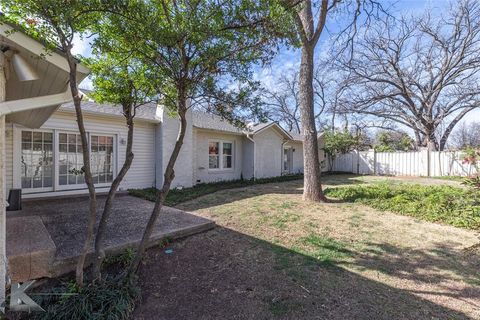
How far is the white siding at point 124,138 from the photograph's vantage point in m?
7.99

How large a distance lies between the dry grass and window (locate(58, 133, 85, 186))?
3.87 metres

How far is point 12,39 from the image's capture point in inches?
104

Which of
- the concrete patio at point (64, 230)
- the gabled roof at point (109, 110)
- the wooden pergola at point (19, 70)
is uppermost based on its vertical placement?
the gabled roof at point (109, 110)

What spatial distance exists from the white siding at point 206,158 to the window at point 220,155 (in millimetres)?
209

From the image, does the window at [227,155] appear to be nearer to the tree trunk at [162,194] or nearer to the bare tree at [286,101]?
the tree trunk at [162,194]

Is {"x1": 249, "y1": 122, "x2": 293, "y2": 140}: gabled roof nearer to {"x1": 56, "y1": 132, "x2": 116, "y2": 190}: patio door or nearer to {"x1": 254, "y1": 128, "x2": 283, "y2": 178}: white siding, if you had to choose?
{"x1": 254, "y1": 128, "x2": 283, "y2": 178}: white siding

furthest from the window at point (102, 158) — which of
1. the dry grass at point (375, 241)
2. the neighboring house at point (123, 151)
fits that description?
the dry grass at point (375, 241)

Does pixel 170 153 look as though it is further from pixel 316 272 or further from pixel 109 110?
pixel 316 272

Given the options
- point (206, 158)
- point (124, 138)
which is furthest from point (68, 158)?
point (206, 158)

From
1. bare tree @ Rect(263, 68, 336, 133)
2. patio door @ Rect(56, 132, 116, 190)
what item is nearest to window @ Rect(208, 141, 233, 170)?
patio door @ Rect(56, 132, 116, 190)

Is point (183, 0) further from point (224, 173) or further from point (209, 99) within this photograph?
point (224, 173)

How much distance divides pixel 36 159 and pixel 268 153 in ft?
36.2

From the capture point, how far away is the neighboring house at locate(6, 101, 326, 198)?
25.2 ft

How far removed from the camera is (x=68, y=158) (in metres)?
8.40
